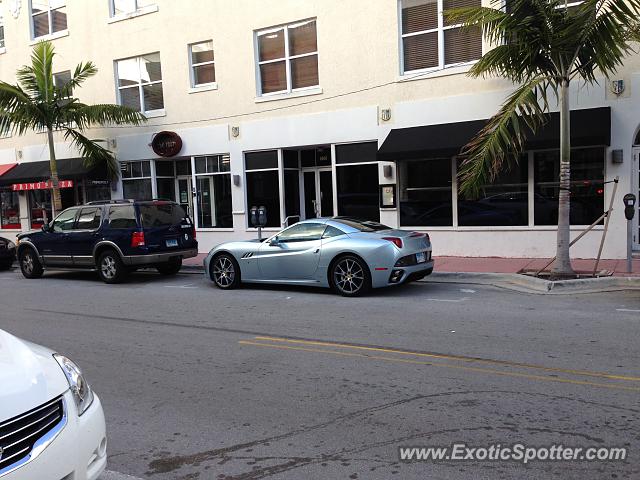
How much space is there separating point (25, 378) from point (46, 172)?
62.6 ft

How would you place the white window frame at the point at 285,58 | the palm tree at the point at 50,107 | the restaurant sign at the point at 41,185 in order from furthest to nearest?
the restaurant sign at the point at 41,185 → the palm tree at the point at 50,107 → the white window frame at the point at 285,58

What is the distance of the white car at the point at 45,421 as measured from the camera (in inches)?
108

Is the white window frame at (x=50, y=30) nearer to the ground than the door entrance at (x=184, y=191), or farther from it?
farther from it

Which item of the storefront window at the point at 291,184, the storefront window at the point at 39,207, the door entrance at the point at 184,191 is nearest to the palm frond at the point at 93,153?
the door entrance at the point at 184,191

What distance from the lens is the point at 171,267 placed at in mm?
14164

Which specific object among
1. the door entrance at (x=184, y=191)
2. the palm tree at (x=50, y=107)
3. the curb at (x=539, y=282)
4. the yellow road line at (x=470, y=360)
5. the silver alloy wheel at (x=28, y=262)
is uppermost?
the palm tree at (x=50, y=107)

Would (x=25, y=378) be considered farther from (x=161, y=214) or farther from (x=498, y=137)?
(x=161, y=214)

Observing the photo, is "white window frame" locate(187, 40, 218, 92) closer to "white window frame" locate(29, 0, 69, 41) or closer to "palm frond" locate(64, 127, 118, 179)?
"palm frond" locate(64, 127, 118, 179)

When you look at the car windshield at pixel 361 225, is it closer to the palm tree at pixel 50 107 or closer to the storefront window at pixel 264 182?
the storefront window at pixel 264 182

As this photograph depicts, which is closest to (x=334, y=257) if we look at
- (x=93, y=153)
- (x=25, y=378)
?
(x=25, y=378)

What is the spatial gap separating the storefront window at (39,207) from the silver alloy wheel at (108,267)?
1040 centimetres

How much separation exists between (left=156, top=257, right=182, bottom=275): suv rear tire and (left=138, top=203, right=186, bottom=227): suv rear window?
2.84ft

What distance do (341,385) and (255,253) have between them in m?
6.01

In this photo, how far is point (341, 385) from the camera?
5414 millimetres
